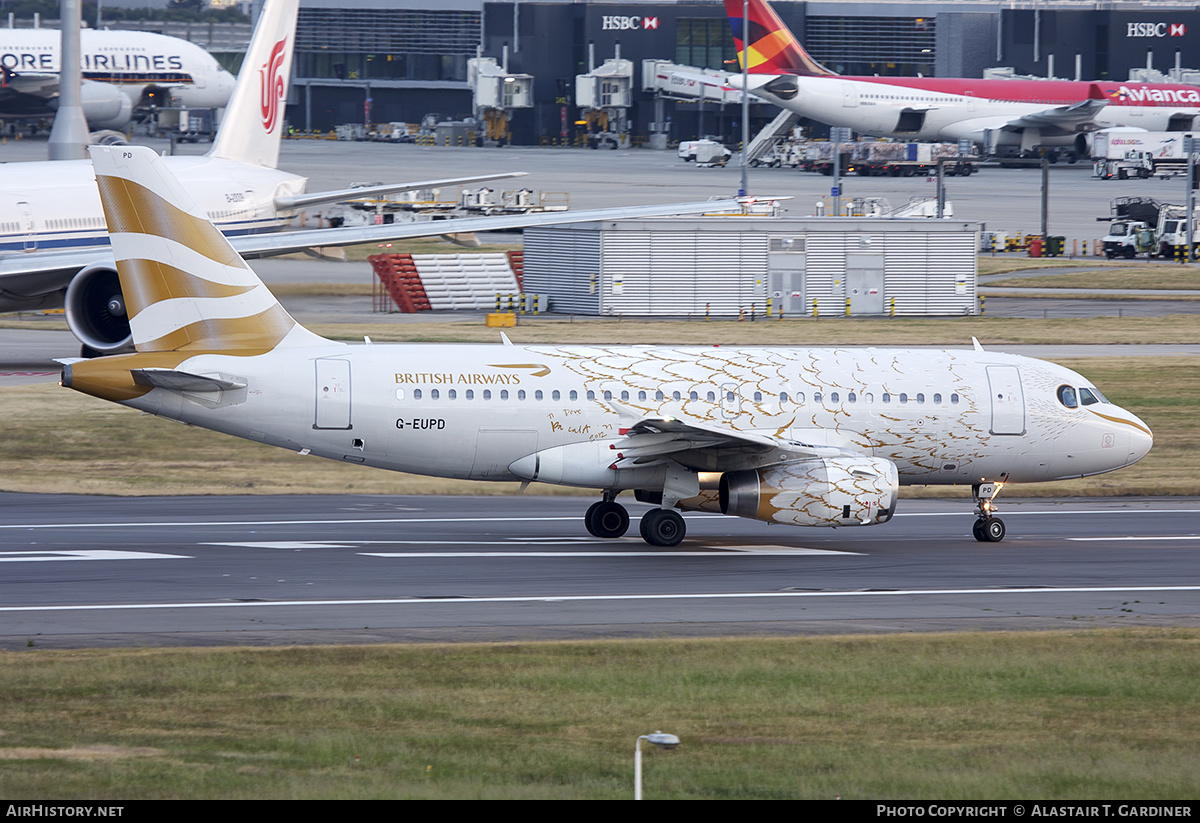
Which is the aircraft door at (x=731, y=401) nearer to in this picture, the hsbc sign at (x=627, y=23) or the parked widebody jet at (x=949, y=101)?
the parked widebody jet at (x=949, y=101)

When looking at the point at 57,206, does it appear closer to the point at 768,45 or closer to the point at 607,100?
the point at 768,45

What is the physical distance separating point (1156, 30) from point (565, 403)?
490ft

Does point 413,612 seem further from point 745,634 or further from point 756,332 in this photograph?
point 756,332

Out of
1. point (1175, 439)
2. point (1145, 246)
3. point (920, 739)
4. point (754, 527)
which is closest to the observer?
point (920, 739)

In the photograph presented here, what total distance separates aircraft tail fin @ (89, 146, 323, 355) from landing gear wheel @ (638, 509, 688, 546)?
26.0 feet

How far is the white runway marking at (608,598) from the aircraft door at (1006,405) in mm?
5039

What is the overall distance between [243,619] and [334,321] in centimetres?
3765

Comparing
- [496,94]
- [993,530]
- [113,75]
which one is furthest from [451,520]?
[496,94]

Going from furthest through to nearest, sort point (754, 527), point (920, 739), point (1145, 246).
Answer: point (1145, 246) < point (754, 527) < point (920, 739)

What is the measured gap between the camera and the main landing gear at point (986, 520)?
29.0m

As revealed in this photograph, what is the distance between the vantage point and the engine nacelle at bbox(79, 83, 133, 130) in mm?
128375

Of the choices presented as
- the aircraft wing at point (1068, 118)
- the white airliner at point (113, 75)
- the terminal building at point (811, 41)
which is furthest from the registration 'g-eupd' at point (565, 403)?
the terminal building at point (811, 41)

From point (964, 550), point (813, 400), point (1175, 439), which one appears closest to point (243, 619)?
point (813, 400)

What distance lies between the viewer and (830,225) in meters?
65.1
